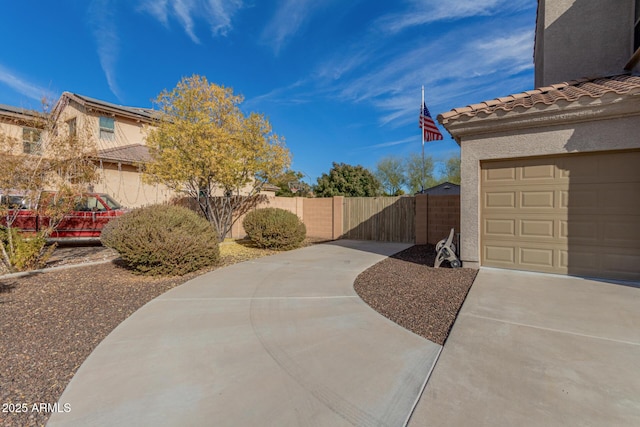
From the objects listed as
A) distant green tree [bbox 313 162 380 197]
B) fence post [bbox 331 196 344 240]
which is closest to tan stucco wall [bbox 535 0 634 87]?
fence post [bbox 331 196 344 240]

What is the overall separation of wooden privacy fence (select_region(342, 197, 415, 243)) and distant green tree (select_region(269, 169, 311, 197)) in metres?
2.92

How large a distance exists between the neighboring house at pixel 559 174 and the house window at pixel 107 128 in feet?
56.1

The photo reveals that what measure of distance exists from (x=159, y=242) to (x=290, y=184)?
2954cm

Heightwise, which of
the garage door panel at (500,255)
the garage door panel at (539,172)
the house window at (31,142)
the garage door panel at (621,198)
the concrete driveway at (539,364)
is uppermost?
the house window at (31,142)

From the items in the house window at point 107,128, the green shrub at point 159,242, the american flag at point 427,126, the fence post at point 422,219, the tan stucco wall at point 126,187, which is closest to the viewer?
the green shrub at point 159,242

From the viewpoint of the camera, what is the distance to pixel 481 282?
5.48 m

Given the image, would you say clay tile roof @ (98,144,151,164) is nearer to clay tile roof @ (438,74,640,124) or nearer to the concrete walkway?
the concrete walkway

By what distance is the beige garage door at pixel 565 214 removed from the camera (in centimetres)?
533

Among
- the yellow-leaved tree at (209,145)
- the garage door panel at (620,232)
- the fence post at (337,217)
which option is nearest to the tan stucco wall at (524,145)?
the garage door panel at (620,232)

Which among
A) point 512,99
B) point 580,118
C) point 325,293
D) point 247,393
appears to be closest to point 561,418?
point 247,393

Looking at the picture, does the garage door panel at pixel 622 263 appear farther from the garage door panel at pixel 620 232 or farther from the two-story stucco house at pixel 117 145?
the two-story stucco house at pixel 117 145

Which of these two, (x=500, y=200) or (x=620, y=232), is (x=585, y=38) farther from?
(x=620, y=232)

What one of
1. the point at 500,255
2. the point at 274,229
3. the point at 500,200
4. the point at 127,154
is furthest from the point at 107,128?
the point at 500,255

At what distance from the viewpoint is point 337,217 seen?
13680mm
